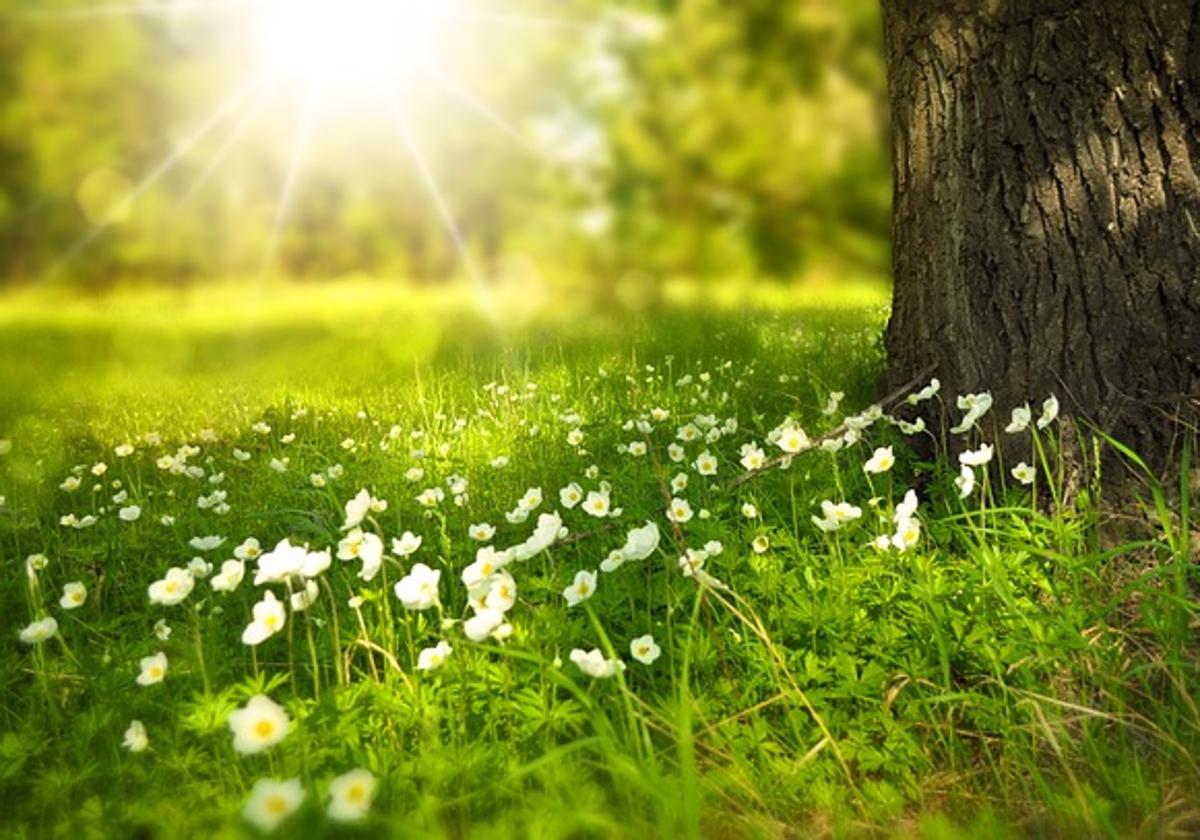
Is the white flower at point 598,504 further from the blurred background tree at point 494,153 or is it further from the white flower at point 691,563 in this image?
the blurred background tree at point 494,153

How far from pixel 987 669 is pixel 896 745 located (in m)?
0.27

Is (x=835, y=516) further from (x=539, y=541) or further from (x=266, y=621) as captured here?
(x=266, y=621)

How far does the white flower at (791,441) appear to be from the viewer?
7.85ft

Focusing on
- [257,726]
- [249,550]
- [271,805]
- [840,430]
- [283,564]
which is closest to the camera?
[271,805]

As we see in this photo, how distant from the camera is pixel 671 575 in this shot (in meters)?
2.18

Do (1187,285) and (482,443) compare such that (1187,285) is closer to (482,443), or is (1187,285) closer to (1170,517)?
(1170,517)

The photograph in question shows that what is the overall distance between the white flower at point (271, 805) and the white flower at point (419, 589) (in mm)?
520

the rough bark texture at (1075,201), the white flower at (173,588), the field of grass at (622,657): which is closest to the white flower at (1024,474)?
the field of grass at (622,657)

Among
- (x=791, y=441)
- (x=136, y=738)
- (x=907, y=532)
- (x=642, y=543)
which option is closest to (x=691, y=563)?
(x=642, y=543)

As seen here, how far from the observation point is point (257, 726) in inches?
50.8

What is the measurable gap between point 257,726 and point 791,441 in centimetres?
153

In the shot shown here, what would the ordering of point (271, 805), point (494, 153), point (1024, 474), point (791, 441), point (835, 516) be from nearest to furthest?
point (271, 805), point (835, 516), point (1024, 474), point (791, 441), point (494, 153)

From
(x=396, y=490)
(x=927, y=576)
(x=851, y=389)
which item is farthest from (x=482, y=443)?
(x=927, y=576)

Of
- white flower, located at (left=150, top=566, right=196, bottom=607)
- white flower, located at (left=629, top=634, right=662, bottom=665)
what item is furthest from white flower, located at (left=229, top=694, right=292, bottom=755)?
white flower, located at (left=629, top=634, right=662, bottom=665)
